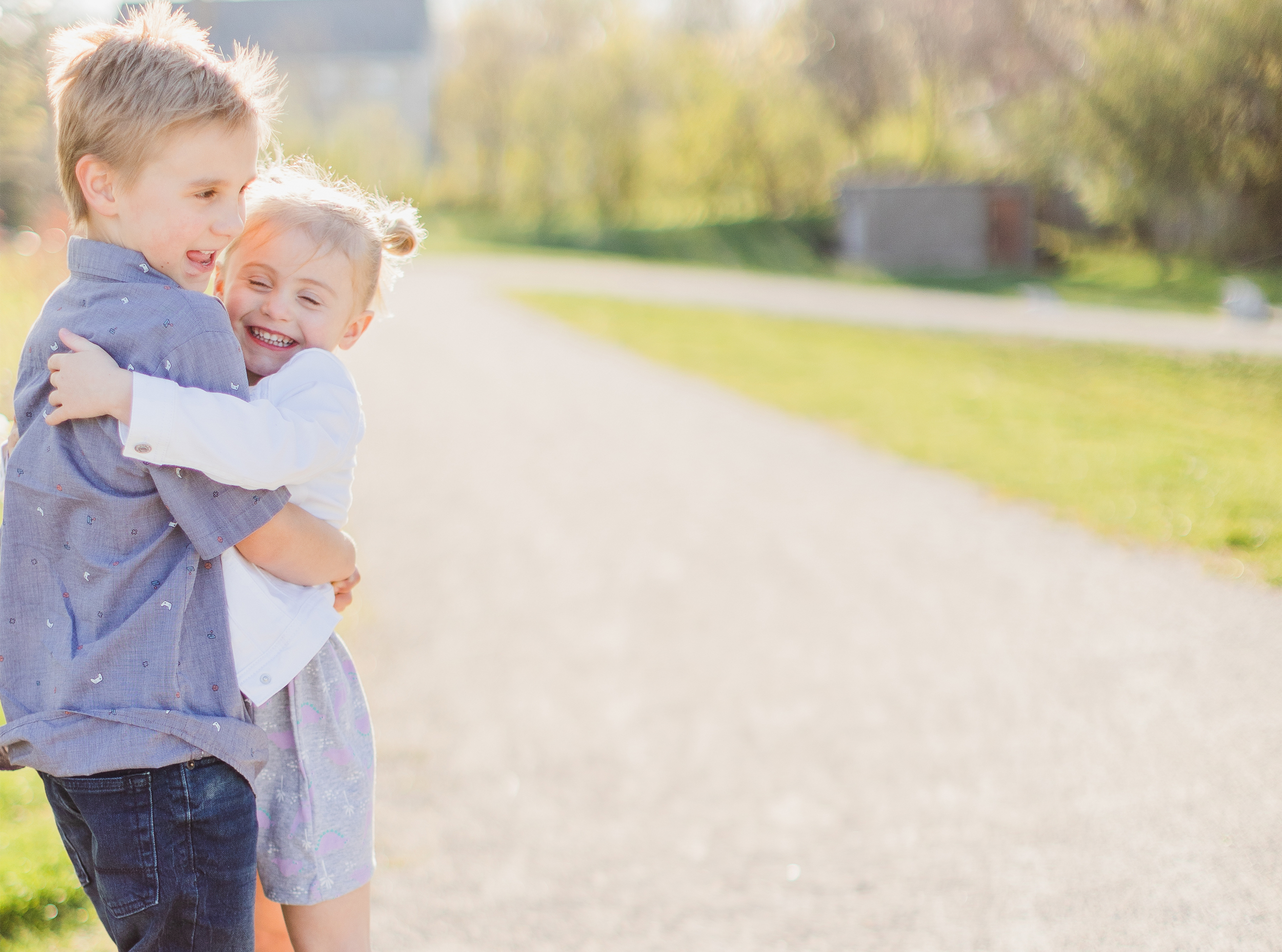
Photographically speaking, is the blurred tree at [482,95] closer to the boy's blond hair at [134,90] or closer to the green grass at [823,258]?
the green grass at [823,258]

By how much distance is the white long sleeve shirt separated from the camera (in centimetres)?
142

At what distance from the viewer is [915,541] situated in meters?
6.03

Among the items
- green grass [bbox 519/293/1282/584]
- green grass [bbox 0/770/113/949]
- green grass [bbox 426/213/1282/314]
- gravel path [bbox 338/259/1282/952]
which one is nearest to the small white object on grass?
green grass [bbox 426/213/1282/314]

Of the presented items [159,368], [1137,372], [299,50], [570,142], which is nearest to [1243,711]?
[159,368]

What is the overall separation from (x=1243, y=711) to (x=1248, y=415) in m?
3.17

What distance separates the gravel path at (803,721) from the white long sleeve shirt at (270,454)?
144 centimetres

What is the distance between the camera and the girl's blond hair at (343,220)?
169 centimetres

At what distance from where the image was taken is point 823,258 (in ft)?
83.8

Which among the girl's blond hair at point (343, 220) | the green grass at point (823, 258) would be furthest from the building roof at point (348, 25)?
the girl's blond hair at point (343, 220)

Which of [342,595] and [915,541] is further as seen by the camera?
[915,541]

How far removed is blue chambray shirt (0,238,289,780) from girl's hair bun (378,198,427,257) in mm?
368

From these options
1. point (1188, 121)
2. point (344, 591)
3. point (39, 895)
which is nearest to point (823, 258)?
point (1188, 121)

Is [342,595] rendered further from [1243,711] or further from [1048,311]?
[1048,311]

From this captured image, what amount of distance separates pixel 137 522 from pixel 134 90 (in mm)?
526
